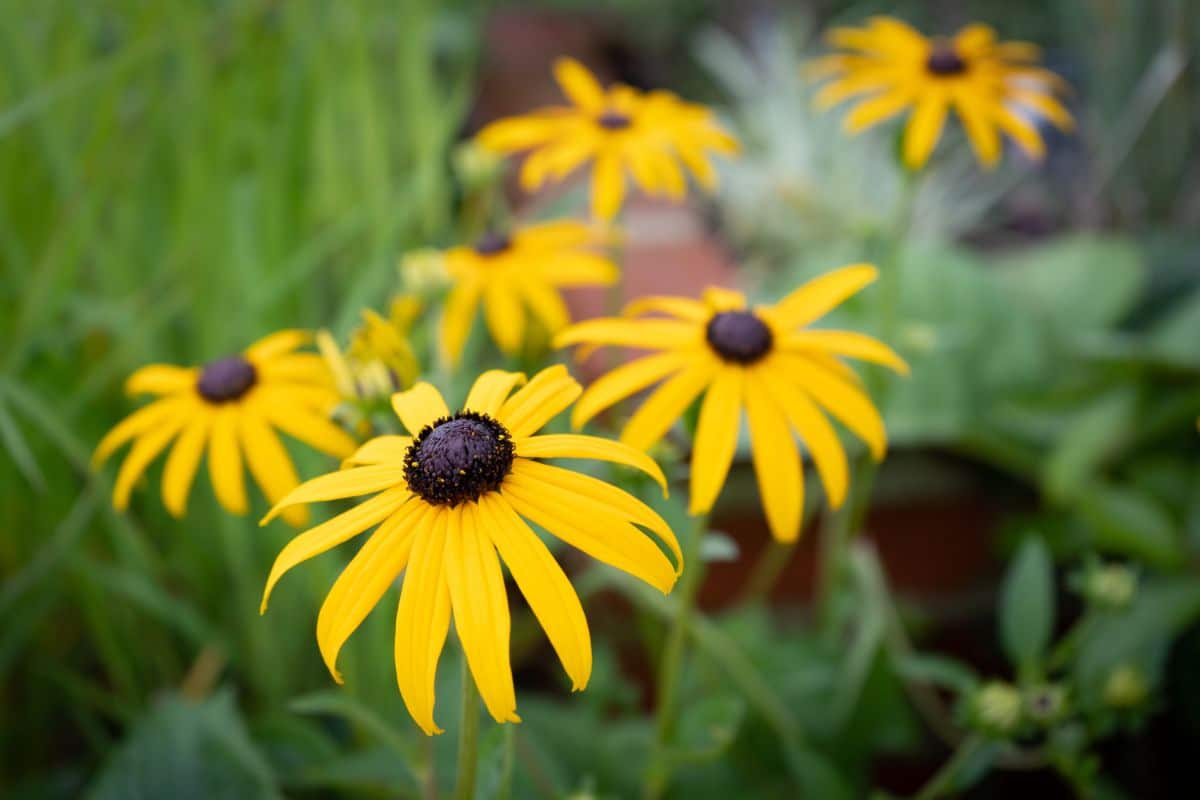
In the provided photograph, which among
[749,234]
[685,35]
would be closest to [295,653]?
[749,234]

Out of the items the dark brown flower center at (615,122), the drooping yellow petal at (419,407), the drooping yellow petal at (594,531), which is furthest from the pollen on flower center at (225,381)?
the dark brown flower center at (615,122)

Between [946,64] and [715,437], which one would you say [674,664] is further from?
[946,64]

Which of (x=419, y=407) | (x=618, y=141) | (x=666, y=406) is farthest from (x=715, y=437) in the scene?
(x=618, y=141)

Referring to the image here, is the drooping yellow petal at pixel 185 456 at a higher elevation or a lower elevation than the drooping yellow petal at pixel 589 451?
higher

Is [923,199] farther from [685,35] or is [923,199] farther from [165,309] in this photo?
[165,309]

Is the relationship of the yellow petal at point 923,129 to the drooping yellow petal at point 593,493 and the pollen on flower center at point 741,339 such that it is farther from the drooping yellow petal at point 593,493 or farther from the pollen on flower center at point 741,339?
the drooping yellow petal at point 593,493
